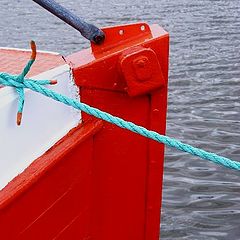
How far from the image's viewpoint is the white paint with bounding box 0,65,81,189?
2.65 metres

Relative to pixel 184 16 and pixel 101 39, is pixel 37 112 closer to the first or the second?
pixel 101 39

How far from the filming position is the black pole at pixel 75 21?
120 inches

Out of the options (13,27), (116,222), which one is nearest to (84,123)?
(116,222)


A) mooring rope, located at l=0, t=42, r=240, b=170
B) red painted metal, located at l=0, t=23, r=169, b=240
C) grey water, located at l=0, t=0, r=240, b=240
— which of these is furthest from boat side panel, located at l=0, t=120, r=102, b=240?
grey water, located at l=0, t=0, r=240, b=240

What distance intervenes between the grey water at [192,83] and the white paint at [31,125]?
9.46 ft

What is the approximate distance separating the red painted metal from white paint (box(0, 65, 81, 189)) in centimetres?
4

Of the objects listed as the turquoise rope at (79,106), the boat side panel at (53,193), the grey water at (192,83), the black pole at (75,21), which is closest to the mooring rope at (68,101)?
the turquoise rope at (79,106)

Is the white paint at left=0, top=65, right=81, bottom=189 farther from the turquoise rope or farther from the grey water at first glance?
the grey water

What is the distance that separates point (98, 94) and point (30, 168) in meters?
0.60

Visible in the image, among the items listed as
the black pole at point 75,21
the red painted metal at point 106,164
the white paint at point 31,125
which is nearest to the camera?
the white paint at point 31,125

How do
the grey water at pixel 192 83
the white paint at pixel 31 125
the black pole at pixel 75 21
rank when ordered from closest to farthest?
the white paint at pixel 31 125 → the black pole at pixel 75 21 → the grey water at pixel 192 83

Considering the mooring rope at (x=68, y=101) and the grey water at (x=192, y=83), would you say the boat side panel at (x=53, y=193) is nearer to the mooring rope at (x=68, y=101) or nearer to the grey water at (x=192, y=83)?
the mooring rope at (x=68, y=101)

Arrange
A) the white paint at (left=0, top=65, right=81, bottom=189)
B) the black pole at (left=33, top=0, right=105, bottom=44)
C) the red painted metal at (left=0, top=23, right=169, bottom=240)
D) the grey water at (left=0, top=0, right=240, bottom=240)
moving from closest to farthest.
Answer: the white paint at (left=0, top=65, right=81, bottom=189), the red painted metal at (left=0, top=23, right=169, bottom=240), the black pole at (left=33, top=0, right=105, bottom=44), the grey water at (left=0, top=0, right=240, bottom=240)

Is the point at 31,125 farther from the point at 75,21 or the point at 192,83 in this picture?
the point at 192,83
